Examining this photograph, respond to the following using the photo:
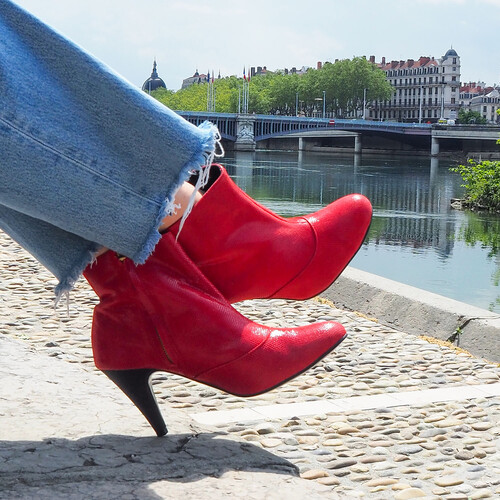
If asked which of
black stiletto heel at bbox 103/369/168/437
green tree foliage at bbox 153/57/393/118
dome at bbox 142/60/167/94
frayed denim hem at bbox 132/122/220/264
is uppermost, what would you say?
dome at bbox 142/60/167/94

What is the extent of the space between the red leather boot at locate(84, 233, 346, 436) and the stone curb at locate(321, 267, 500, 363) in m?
1.51

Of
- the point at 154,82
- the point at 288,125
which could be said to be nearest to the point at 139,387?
the point at 288,125

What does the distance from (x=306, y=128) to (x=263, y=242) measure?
53.1 meters

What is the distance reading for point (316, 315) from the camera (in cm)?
326

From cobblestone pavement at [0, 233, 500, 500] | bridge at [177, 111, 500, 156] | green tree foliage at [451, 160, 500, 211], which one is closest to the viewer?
cobblestone pavement at [0, 233, 500, 500]

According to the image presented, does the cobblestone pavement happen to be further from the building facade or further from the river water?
the building facade

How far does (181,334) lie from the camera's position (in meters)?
1.37

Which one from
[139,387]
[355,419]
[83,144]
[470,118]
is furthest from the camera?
[470,118]

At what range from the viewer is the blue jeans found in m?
1.15

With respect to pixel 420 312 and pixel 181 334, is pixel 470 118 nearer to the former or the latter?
pixel 420 312

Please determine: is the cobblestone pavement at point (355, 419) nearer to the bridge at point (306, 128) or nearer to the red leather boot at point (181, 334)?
the red leather boot at point (181, 334)

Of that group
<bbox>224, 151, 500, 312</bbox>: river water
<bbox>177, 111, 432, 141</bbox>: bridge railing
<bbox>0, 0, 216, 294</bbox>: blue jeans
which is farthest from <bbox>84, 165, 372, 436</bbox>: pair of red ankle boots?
<bbox>177, 111, 432, 141</bbox>: bridge railing

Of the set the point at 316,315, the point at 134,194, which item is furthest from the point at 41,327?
the point at 134,194

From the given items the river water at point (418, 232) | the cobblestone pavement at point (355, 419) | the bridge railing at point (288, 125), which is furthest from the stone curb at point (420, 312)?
the bridge railing at point (288, 125)
